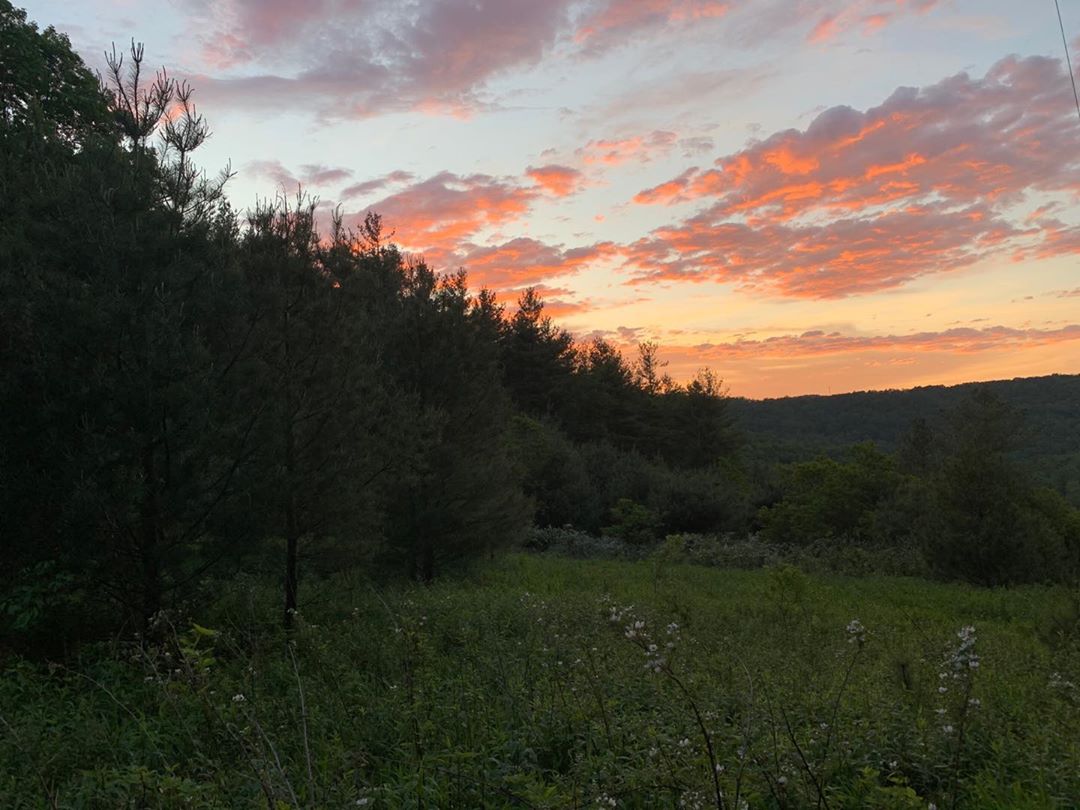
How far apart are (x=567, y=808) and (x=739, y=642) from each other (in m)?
5.84

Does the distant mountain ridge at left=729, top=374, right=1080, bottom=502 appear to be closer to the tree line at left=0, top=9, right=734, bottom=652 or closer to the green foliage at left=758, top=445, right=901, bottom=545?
Answer: the green foliage at left=758, top=445, right=901, bottom=545

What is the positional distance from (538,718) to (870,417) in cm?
8943

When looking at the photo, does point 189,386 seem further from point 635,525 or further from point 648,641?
point 635,525

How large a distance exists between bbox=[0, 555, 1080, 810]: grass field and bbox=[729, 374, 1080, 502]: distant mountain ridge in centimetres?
5258

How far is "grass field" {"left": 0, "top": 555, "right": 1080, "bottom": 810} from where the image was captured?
372 centimetres

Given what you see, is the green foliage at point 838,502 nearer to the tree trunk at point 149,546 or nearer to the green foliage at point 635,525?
the green foliage at point 635,525

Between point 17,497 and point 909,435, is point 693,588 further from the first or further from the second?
point 909,435

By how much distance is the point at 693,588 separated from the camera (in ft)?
53.7

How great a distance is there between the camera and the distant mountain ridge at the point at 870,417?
62753mm

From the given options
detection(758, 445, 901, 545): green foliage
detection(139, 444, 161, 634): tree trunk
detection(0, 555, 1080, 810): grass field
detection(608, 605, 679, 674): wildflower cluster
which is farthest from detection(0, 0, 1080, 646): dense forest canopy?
detection(758, 445, 901, 545): green foliage

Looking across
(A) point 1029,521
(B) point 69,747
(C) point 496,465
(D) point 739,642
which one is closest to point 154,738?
(B) point 69,747

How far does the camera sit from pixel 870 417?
280ft

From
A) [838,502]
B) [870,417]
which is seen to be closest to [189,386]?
[838,502]

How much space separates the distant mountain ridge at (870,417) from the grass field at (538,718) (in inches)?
2070
